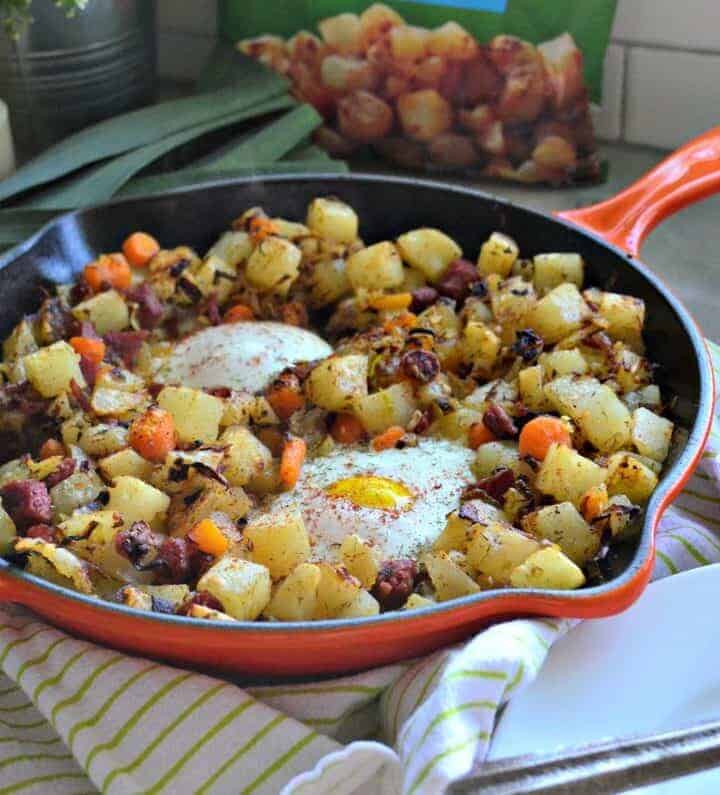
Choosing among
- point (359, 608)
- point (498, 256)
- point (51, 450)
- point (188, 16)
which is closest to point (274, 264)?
point (498, 256)

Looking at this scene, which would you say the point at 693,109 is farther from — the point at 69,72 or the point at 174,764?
the point at 174,764

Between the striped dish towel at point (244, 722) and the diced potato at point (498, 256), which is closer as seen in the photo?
the striped dish towel at point (244, 722)

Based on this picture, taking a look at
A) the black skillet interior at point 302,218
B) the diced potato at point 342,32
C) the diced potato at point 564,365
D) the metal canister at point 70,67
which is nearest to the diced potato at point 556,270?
the black skillet interior at point 302,218

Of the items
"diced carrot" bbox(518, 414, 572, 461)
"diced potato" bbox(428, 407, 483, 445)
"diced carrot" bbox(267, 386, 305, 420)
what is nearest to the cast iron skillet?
"diced carrot" bbox(518, 414, 572, 461)

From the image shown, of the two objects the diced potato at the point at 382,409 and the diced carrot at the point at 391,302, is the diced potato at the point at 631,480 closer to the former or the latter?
the diced potato at the point at 382,409

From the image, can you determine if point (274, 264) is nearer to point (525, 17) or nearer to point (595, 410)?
point (595, 410)

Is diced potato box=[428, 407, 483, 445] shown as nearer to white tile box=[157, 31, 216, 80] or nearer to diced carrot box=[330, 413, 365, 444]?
diced carrot box=[330, 413, 365, 444]
